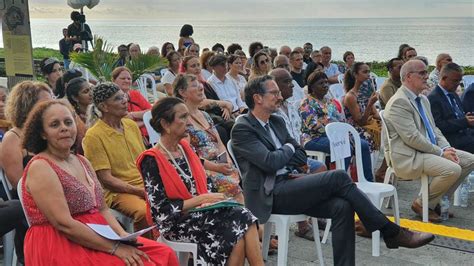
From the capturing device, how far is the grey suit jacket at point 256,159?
12.9 ft

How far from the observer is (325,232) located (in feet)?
15.9

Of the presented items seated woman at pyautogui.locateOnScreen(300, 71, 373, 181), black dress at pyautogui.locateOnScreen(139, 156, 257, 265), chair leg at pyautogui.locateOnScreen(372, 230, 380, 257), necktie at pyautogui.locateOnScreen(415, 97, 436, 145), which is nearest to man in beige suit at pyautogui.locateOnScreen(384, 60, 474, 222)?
necktie at pyautogui.locateOnScreen(415, 97, 436, 145)

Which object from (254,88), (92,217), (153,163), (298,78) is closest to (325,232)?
(254,88)

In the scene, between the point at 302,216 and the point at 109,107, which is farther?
the point at 109,107

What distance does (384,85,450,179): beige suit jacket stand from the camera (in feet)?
17.4

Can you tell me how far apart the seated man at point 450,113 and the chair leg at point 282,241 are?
9.24 feet

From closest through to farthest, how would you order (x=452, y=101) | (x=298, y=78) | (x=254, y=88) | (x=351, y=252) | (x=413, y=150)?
(x=351, y=252), (x=254, y=88), (x=413, y=150), (x=452, y=101), (x=298, y=78)

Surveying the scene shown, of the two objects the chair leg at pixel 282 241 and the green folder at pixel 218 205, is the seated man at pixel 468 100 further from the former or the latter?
the green folder at pixel 218 205

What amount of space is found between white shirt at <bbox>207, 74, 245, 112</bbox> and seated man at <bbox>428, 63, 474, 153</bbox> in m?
2.22

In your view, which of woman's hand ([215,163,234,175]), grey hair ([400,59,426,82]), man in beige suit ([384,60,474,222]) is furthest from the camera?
grey hair ([400,59,426,82])

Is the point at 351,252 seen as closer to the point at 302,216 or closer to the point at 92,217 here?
the point at 302,216

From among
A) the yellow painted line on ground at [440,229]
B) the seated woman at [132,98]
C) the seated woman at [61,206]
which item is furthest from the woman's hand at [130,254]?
the yellow painted line on ground at [440,229]

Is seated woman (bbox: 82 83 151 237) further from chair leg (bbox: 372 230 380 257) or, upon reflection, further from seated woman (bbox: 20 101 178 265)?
chair leg (bbox: 372 230 380 257)

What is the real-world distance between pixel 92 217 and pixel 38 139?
481 millimetres
